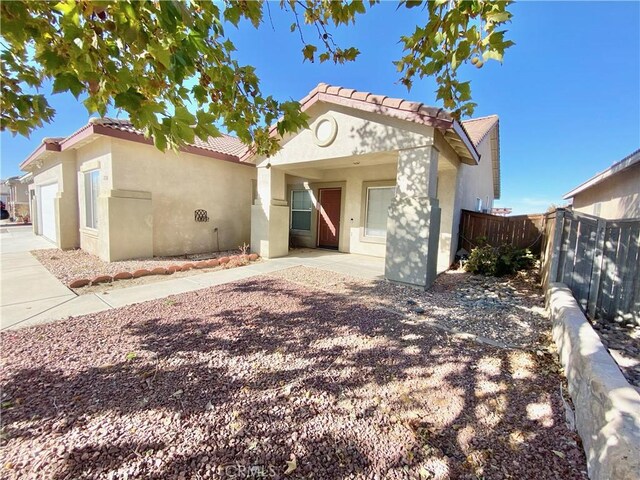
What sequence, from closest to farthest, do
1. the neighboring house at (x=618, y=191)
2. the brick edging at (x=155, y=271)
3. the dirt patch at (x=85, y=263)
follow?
the brick edging at (x=155, y=271), the dirt patch at (x=85, y=263), the neighboring house at (x=618, y=191)

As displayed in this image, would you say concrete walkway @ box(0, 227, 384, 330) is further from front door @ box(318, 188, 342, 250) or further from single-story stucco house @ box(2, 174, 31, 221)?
single-story stucco house @ box(2, 174, 31, 221)

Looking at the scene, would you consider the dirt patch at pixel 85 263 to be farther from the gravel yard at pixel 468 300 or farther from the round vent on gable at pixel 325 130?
the round vent on gable at pixel 325 130

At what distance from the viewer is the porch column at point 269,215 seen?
8633mm

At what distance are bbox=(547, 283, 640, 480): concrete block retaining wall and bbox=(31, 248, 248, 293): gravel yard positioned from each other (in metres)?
6.95

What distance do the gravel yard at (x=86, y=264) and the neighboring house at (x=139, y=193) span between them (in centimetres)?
33

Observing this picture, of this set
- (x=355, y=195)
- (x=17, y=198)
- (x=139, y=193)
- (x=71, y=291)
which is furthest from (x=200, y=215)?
(x=17, y=198)

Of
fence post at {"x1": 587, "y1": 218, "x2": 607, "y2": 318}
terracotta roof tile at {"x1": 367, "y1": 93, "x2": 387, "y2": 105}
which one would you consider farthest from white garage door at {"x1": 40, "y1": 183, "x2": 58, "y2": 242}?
fence post at {"x1": 587, "y1": 218, "x2": 607, "y2": 318}

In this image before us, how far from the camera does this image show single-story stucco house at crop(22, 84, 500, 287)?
5.84 meters

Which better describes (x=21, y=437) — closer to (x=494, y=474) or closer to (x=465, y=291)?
(x=494, y=474)

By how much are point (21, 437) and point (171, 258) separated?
7068 mm

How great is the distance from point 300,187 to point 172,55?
9434 mm

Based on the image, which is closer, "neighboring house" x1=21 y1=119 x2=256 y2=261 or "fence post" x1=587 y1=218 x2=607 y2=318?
"fence post" x1=587 y1=218 x2=607 y2=318

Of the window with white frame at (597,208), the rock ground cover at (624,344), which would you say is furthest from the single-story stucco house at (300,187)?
the window with white frame at (597,208)

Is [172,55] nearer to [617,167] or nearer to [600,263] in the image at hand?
[600,263]
